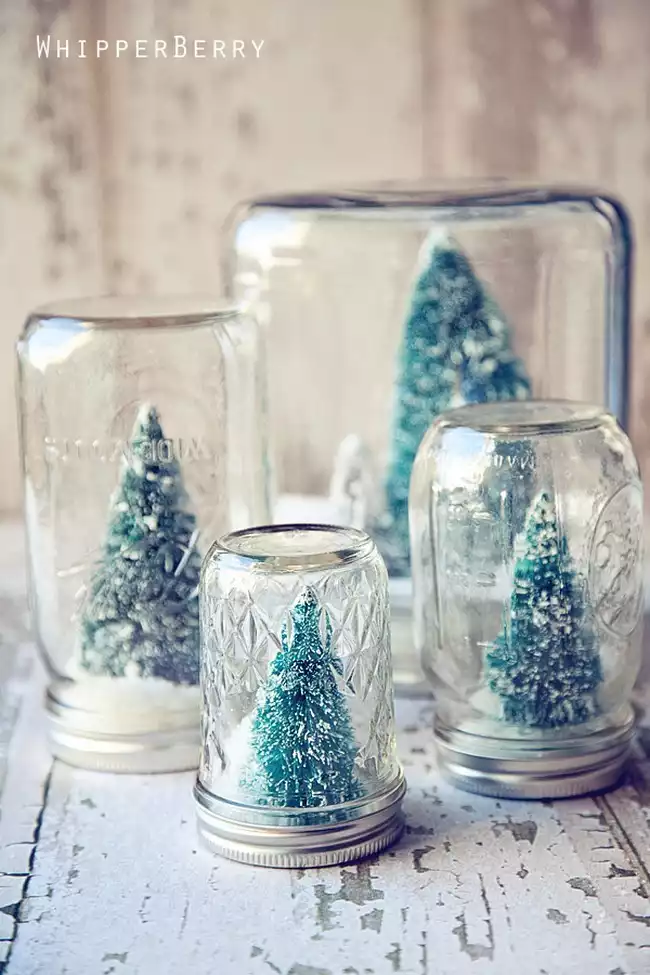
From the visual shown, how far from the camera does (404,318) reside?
0.80 meters

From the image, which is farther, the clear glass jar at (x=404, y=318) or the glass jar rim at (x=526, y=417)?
the clear glass jar at (x=404, y=318)

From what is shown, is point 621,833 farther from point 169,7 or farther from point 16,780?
point 169,7

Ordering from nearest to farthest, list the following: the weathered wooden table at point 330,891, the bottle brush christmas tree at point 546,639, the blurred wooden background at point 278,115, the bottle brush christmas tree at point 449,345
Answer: the weathered wooden table at point 330,891
the bottle brush christmas tree at point 546,639
the bottle brush christmas tree at point 449,345
the blurred wooden background at point 278,115

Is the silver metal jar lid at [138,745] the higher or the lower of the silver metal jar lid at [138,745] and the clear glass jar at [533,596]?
the lower

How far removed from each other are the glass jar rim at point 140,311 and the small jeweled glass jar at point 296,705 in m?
0.14

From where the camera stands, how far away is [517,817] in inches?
24.8

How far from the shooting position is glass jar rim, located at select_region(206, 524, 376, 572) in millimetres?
588

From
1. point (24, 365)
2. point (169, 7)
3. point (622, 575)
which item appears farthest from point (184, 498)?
point (169, 7)

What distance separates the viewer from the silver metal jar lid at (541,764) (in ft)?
2.10

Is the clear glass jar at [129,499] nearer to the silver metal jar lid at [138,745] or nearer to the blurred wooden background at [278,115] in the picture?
the silver metal jar lid at [138,745]

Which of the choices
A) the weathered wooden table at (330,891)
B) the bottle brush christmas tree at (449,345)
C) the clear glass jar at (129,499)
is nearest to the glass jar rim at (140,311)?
the clear glass jar at (129,499)

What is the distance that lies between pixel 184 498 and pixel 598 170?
1.62 ft

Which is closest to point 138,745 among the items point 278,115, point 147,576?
point 147,576

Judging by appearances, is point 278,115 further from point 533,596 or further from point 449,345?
point 533,596
